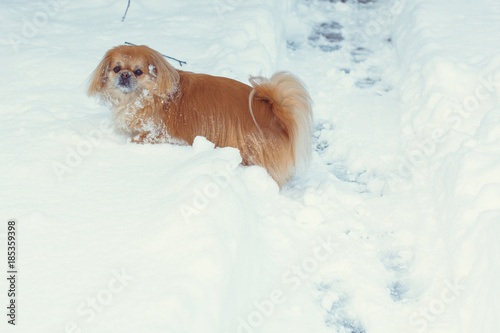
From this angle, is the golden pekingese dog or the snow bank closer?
the snow bank

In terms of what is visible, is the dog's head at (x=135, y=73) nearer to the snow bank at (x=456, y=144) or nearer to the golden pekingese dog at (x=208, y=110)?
the golden pekingese dog at (x=208, y=110)

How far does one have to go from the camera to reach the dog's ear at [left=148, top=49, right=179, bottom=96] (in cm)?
302

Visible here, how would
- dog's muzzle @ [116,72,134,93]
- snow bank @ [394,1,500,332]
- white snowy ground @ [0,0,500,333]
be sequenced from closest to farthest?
white snowy ground @ [0,0,500,333]
snow bank @ [394,1,500,332]
dog's muzzle @ [116,72,134,93]

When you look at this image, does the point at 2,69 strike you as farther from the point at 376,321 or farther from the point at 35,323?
the point at 376,321

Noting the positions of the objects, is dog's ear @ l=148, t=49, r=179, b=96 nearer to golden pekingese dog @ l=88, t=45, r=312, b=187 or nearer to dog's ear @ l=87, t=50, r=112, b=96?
golden pekingese dog @ l=88, t=45, r=312, b=187

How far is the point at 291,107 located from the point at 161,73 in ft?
2.58

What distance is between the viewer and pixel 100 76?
3.08 m

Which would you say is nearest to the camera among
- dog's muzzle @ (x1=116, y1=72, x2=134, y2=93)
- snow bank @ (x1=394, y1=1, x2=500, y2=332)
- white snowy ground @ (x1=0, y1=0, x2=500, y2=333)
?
white snowy ground @ (x1=0, y1=0, x2=500, y2=333)

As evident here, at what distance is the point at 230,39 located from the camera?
440 cm

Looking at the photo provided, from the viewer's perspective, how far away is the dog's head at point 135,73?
9.86ft

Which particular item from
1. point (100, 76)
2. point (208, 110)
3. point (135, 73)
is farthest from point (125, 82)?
point (208, 110)

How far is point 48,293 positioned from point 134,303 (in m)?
0.30

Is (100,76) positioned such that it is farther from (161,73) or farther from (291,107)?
(291,107)

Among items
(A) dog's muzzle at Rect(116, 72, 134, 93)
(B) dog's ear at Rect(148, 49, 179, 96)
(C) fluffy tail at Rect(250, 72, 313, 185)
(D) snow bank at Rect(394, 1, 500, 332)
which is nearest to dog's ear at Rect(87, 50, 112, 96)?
(A) dog's muzzle at Rect(116, 72, 134, 93)
